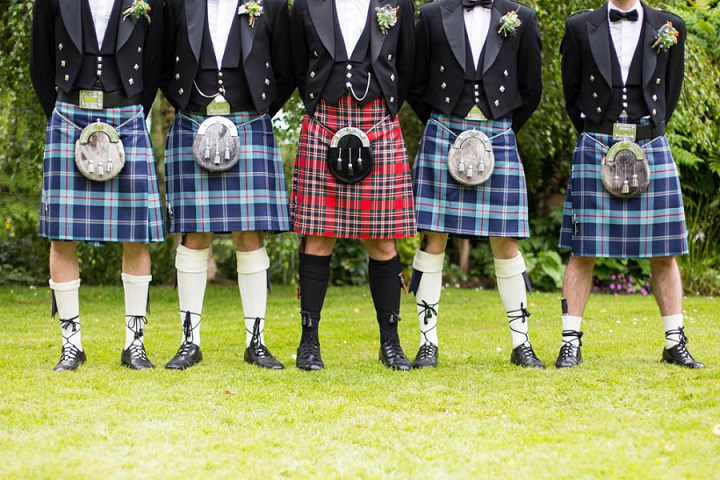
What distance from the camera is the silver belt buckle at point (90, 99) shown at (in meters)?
3.79

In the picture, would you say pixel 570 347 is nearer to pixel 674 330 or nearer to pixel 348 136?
pixel 674 330

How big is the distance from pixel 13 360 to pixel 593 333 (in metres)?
3.26

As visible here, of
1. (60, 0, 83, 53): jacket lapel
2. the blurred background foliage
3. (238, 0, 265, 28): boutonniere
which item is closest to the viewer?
(60, 0, 83, 53): jacket lapel

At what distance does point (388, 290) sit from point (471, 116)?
0.86 meters

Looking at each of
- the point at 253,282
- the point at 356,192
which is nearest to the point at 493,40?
the point at 356,192

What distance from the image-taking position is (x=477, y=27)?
396 cm

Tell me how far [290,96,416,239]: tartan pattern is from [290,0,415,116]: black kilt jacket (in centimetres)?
8

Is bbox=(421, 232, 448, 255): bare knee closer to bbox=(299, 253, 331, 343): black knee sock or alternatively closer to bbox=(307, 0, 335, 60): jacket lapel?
bbox=(299, 253, 331, 343): black knee sock

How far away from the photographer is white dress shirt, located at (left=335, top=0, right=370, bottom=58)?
3863 millimetres

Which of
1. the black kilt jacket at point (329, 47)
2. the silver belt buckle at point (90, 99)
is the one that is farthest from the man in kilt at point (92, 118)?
the black kilt jacket at point (329, 47)

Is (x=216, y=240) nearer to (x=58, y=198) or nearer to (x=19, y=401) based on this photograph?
(x=58, y=198)

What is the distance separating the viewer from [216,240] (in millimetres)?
9609

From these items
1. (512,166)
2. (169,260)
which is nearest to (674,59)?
(512,166)

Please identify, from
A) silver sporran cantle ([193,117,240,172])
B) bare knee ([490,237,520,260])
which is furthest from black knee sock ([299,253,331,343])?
bare knee ([490,237,520,260])
